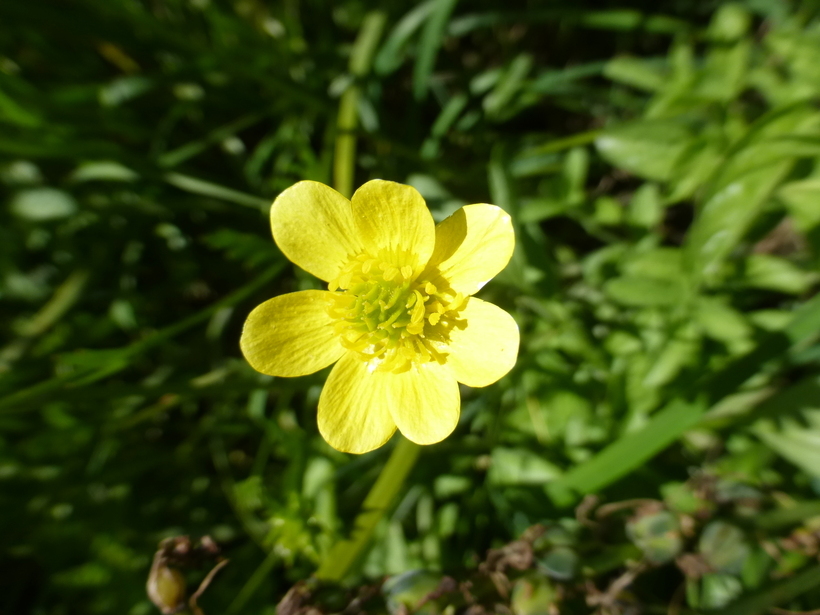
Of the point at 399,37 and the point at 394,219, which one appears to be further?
the point at 399,37

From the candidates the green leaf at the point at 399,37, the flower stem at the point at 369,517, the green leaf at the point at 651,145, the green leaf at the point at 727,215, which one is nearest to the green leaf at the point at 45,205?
the green leaf at the point at 399,37

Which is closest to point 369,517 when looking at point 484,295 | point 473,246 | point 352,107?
point 484,295

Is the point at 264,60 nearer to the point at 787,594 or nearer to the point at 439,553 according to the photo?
the point at 439,553

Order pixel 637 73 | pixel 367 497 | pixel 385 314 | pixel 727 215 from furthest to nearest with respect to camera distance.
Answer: pixel 637 73 < pixel 367 497 < pixel 727 215 < pixel 385 314

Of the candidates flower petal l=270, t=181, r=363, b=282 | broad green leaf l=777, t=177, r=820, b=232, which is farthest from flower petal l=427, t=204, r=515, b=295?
broad green leaf l=777, t=177, r=820, b=232

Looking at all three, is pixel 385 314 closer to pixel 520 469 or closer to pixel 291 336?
pixel 291 336

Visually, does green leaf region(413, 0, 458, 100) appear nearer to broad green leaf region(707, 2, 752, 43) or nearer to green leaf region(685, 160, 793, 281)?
broad green leaf region(707, 2, 752, 43)
